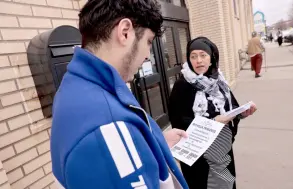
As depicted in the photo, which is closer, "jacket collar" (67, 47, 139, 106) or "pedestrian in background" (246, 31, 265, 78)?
"jacket collar" (67, 47, 139, 106)

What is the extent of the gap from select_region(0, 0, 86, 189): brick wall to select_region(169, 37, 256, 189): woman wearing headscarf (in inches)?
46.4

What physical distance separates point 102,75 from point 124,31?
0.18m

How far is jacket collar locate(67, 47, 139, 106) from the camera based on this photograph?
70 centimetres

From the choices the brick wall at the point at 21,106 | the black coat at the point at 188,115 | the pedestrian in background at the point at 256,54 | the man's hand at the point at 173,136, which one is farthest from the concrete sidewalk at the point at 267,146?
the pedestrian in background at the point at 256,54

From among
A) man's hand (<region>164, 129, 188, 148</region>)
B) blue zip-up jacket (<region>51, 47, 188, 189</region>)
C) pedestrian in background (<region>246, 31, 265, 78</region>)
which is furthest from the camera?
pedestrian in background (<region>246, 31, 265, 78</region>)

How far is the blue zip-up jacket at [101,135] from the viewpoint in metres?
0.61

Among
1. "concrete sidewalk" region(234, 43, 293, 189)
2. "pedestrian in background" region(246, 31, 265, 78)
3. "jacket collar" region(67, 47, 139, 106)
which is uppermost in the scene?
"jacket collar" region(67, 47, 139, 106)

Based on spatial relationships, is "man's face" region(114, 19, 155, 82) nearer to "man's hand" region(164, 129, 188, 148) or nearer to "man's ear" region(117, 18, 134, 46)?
"man's ear" region(117, 18, 134, 46)

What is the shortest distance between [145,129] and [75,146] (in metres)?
0.20

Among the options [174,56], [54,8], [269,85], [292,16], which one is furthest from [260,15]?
[54,8]

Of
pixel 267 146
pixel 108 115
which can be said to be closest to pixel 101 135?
pixel 108 115

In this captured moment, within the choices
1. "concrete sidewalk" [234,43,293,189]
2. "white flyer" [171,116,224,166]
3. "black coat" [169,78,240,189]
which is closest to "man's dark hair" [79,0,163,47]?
"white flyer" [171,116,224,166]

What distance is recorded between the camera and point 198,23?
6648 mm

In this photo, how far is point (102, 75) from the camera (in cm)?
71
